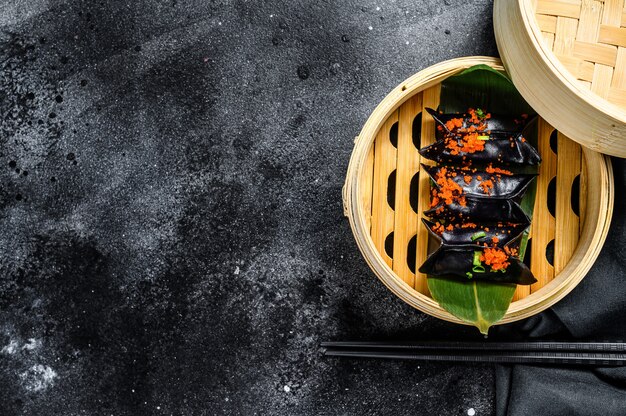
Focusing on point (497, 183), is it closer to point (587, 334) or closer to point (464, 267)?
point (464, 267)

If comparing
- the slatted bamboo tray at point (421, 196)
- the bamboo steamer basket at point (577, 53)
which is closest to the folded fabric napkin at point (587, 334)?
the slatted bamboo tray at point (421, 196)

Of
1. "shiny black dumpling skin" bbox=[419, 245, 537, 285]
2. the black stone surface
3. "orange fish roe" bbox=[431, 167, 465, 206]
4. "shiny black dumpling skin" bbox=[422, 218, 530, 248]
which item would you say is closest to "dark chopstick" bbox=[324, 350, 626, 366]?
the black stone surface

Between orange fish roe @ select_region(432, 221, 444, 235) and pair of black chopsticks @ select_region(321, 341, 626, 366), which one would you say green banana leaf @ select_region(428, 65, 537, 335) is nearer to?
orange fish roe @ select_region(432, 221, 444, 235)

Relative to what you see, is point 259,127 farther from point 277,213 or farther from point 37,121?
point 37,121

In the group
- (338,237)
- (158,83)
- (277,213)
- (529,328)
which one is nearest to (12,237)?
(158,83)

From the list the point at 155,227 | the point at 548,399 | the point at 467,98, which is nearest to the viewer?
the point at 467,98

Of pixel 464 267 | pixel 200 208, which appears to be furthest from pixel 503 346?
pixel 200 208

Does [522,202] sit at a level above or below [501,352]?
above
